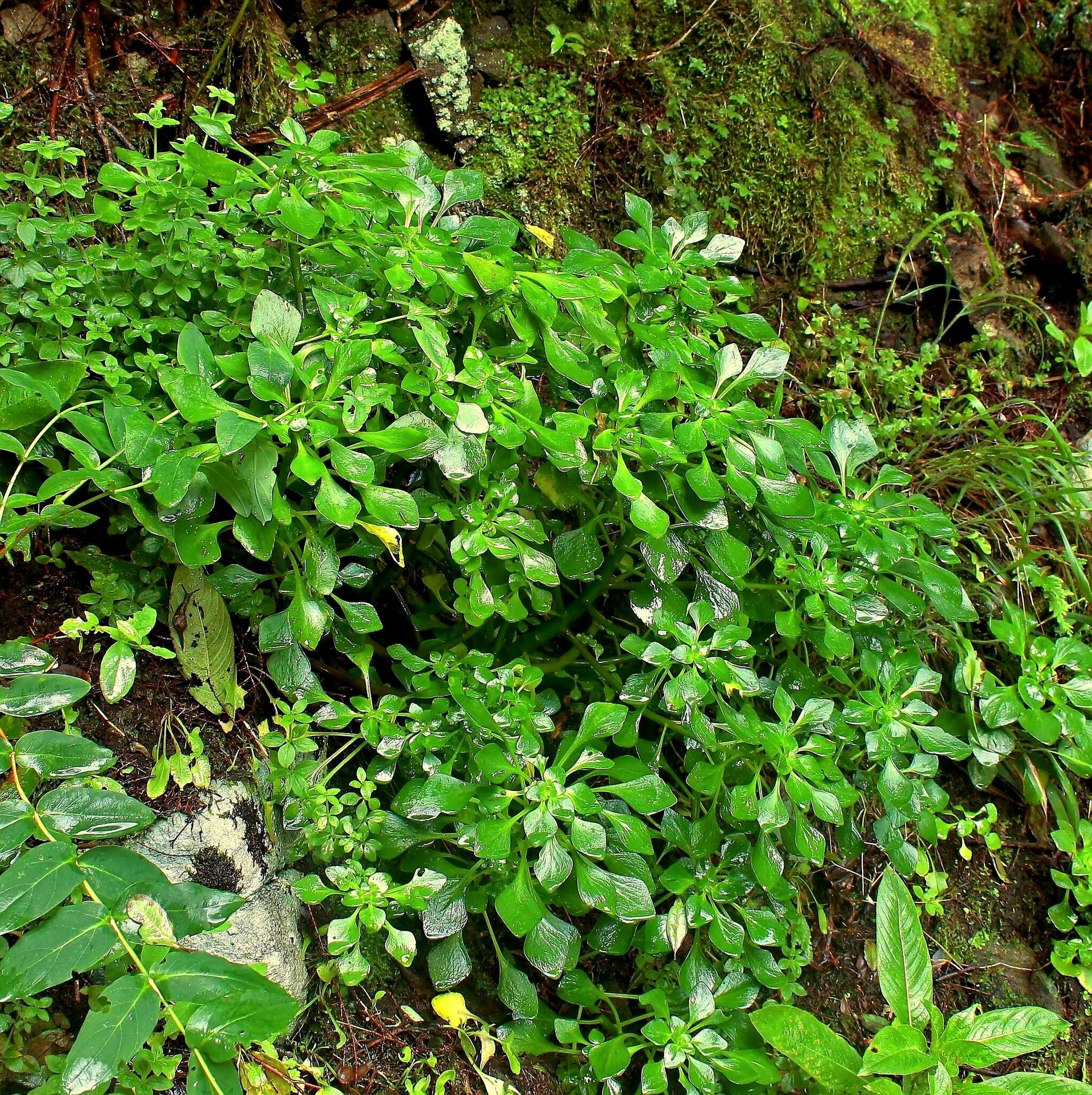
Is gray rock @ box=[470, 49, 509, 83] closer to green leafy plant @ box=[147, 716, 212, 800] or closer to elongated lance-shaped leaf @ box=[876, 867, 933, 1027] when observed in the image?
green leafy plant @ box=[147, 716, 212, 800]

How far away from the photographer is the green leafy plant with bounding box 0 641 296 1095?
105cm

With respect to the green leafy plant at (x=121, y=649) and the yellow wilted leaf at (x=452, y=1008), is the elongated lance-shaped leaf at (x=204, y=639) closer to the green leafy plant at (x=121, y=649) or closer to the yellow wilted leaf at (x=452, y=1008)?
the green leafy plant at (x=121, y=649)

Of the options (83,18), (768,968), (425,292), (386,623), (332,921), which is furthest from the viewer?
(83,18)

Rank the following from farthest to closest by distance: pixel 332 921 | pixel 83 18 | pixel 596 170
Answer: pixel 596 170
pixel 83 18
pixel 332 921

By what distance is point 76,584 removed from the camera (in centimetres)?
173

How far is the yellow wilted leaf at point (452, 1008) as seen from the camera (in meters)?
1.70

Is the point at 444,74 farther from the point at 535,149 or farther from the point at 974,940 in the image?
the point at 974,940

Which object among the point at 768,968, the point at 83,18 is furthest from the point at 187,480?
the point at 83,18

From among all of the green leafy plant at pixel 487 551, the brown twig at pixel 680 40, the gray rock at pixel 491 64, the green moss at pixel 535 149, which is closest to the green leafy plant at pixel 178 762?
the green leafy plant at pixel 487 551

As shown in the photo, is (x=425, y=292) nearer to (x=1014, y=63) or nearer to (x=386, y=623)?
(x=386, y=623)

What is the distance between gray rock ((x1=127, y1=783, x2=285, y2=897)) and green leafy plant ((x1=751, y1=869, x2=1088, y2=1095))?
1.05m

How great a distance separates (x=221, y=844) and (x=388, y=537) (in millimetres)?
685

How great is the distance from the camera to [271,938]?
1.65 metres

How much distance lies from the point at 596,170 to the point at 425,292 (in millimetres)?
1402
